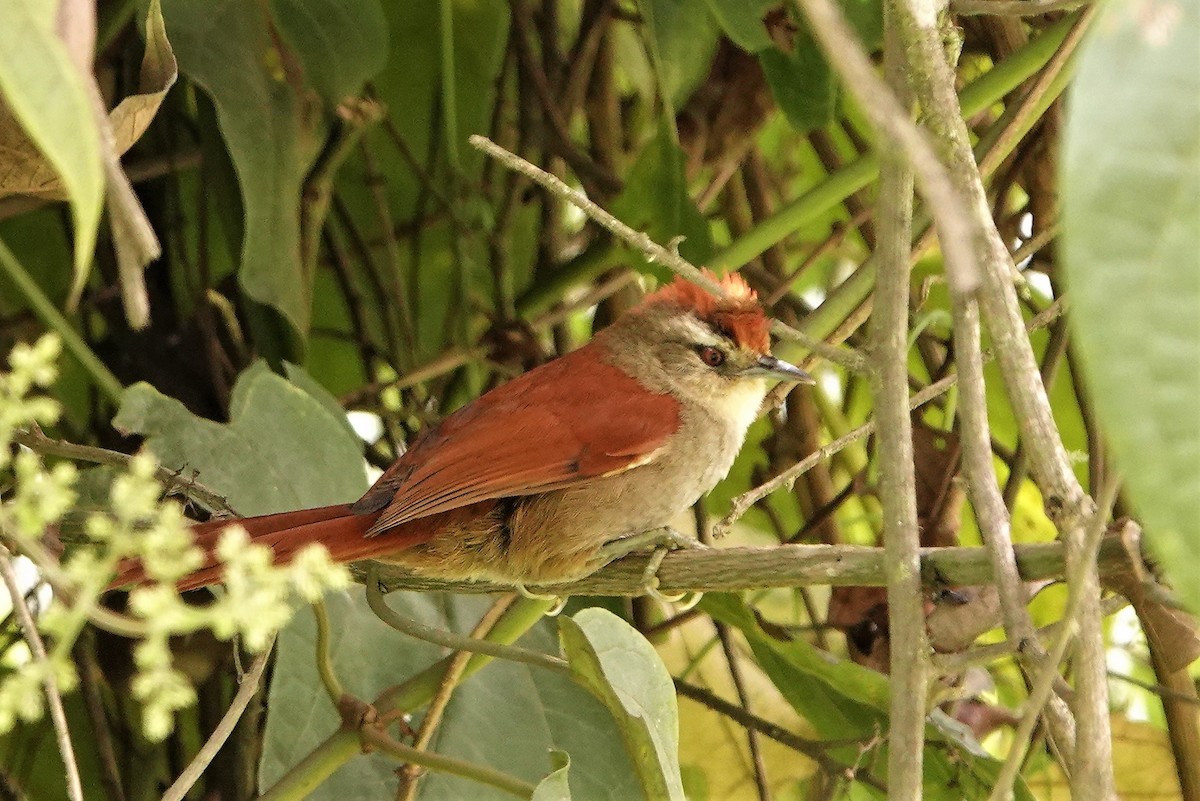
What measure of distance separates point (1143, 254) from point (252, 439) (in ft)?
5.95

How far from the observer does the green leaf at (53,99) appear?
854mm

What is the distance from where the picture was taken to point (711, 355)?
2.97m

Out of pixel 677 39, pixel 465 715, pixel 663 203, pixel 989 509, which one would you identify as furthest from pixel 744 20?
pixel 465 715

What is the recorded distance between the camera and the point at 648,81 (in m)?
3.31

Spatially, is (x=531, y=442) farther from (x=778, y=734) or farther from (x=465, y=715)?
(x=778, y=734)

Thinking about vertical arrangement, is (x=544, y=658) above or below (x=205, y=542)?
below

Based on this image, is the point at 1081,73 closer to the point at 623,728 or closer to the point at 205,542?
the point at 623,728

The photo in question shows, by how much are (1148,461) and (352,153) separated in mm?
2581

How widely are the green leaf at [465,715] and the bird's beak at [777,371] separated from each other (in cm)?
71

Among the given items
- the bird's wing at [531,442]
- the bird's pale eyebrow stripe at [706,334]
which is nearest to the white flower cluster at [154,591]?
the bird's wing at [531,442]

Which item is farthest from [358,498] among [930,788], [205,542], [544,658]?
[930,788]

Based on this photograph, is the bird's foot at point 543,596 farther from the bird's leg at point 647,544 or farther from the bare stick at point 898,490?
the bare stick at point 898,490

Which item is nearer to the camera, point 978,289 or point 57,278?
point 978,289

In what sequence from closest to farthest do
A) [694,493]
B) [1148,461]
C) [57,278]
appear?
[1148,461] → [694,493] → [57,278]
